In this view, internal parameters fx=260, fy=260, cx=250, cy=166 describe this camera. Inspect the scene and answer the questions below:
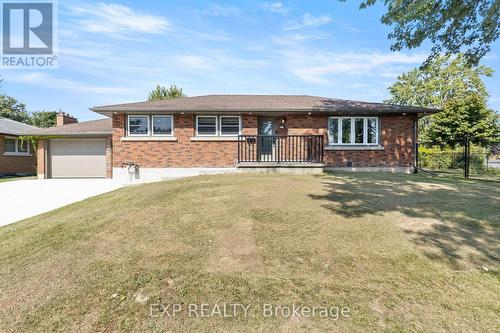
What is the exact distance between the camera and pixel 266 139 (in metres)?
12.6

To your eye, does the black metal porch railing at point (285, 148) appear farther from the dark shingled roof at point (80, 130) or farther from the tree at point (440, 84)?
the tree at point (440, 84)

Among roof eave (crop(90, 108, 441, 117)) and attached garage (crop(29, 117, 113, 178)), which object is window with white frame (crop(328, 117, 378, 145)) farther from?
attached garage (crop(29, 117, 113, 178))

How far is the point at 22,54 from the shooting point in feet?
38.6

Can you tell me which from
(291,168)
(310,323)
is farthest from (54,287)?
(291,168)

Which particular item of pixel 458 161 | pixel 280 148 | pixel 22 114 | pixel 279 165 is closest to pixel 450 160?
pixel 458 161

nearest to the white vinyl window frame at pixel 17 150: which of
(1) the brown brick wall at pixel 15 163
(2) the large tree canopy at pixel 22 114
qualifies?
(1) the brown brick wall at pixel 15 163

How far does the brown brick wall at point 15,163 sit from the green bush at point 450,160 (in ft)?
98.1

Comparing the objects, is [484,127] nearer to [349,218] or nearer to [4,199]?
[349,218]

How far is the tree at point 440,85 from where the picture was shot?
29719 mm

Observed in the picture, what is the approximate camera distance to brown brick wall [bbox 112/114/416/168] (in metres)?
12.0

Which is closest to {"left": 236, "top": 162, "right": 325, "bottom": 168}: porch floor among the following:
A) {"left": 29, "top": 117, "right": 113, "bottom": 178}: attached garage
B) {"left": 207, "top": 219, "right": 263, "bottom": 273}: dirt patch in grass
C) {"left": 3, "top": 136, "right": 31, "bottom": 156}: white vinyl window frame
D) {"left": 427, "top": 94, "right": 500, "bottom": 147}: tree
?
{"left": 207, "top": 219, "right": 263, "bottom": 273}: dirt patch in grass

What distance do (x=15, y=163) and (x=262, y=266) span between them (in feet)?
81.1

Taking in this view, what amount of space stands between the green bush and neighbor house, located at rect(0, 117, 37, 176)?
29.9 metres

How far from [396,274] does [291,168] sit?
7821 mm
